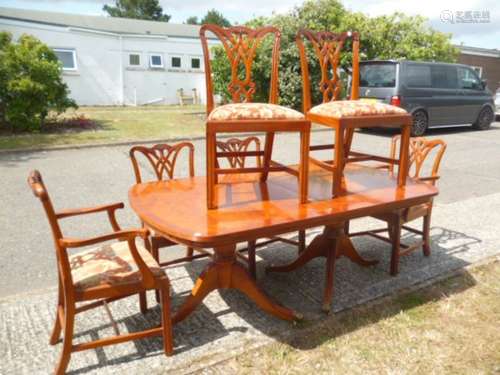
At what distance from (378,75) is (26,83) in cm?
771

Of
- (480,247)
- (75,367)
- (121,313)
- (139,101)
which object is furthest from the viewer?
(139,101)

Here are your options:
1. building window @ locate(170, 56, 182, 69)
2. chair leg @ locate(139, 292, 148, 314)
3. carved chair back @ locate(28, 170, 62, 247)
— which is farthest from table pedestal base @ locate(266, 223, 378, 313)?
building window @ locate(170, 56, 182, 69)

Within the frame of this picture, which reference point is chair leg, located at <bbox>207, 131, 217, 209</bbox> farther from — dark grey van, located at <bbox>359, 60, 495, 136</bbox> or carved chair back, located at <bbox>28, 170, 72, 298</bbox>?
dark grey van, located at <bbox>359, 60, 495, 136</bbox>

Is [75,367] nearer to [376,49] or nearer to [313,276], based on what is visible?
[313,276]

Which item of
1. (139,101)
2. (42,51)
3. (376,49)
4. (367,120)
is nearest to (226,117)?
(367,120)

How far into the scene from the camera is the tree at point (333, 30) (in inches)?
465

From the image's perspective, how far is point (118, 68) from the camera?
18.2 m

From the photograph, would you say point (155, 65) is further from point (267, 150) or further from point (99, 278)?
point (99, 278)

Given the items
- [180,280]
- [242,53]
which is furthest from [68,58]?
[180,280]

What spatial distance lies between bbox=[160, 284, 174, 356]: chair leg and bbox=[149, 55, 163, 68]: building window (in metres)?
18.5

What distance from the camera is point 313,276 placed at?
10.5 ft

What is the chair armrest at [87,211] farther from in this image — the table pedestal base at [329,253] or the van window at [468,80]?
the van window at [468,80]

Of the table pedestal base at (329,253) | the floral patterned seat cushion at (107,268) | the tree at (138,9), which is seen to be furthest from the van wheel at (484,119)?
the tree at (138,9)

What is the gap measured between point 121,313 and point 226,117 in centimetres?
141
